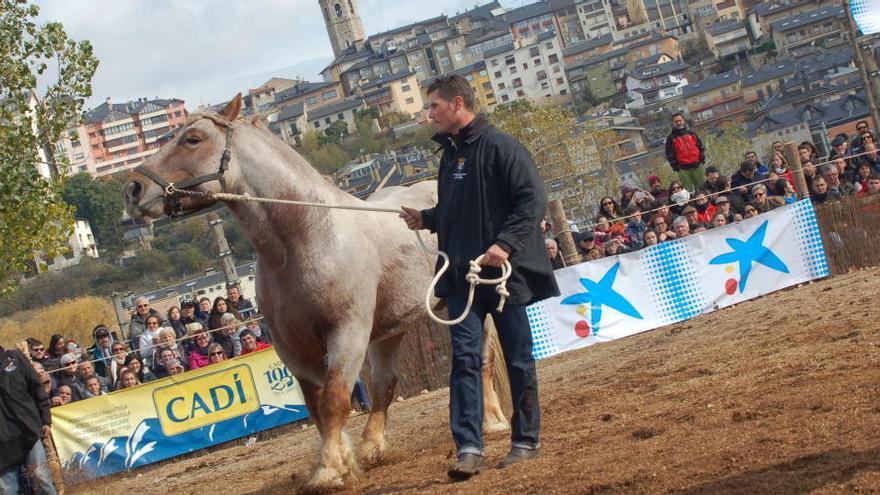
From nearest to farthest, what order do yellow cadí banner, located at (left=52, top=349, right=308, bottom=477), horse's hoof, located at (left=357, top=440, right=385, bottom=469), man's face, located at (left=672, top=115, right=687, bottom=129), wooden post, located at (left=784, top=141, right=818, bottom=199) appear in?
1. horse's hoof, located at (left=357, top=440, right=385, bottom=469)
2. yellow cadí banner, located at (left=52, top=349, right=308, bottom=477)
3. wooden post, located at (left=784, top=141, right=818, bottom=199)
4. man's face, located at (left=672, top=115, right=687, bottom=129)

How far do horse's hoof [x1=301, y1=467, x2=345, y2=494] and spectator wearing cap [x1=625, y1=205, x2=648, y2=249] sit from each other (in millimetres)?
8495

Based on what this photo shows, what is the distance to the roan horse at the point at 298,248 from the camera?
7.52 metres

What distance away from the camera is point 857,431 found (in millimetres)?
5410

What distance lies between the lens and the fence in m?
15.4

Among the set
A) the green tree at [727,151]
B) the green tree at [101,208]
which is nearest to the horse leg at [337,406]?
the green tree at [727,151]

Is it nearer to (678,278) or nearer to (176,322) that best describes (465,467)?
(678,278)

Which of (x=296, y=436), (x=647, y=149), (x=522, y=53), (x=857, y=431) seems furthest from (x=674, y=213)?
(x=522, y=53)

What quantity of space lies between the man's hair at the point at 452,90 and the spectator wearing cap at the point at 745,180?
9.30m

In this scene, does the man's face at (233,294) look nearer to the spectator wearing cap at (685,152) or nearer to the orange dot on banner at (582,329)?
the orange dot on banner at (582,329)

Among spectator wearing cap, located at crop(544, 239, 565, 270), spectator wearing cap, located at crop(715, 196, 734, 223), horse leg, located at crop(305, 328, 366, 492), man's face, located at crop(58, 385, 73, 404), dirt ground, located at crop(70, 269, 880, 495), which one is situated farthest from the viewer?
spectator wearing cap, located at crop(715, 196, 734, 223)

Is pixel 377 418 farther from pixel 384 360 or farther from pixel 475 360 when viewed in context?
pixel 475 360

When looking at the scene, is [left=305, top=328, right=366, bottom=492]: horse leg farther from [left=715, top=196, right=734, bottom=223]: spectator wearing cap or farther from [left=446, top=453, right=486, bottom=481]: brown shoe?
[left=715, top=196, right=734, bottom=223]: spectator wearing cap

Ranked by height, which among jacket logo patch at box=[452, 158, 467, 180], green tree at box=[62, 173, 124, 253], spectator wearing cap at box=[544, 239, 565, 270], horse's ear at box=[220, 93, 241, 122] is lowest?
spectator wearing cap at box=[544, 239, 565, 270]

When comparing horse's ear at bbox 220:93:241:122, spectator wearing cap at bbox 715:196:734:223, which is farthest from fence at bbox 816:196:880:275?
horse's ear at bbox 220:93:241:122
